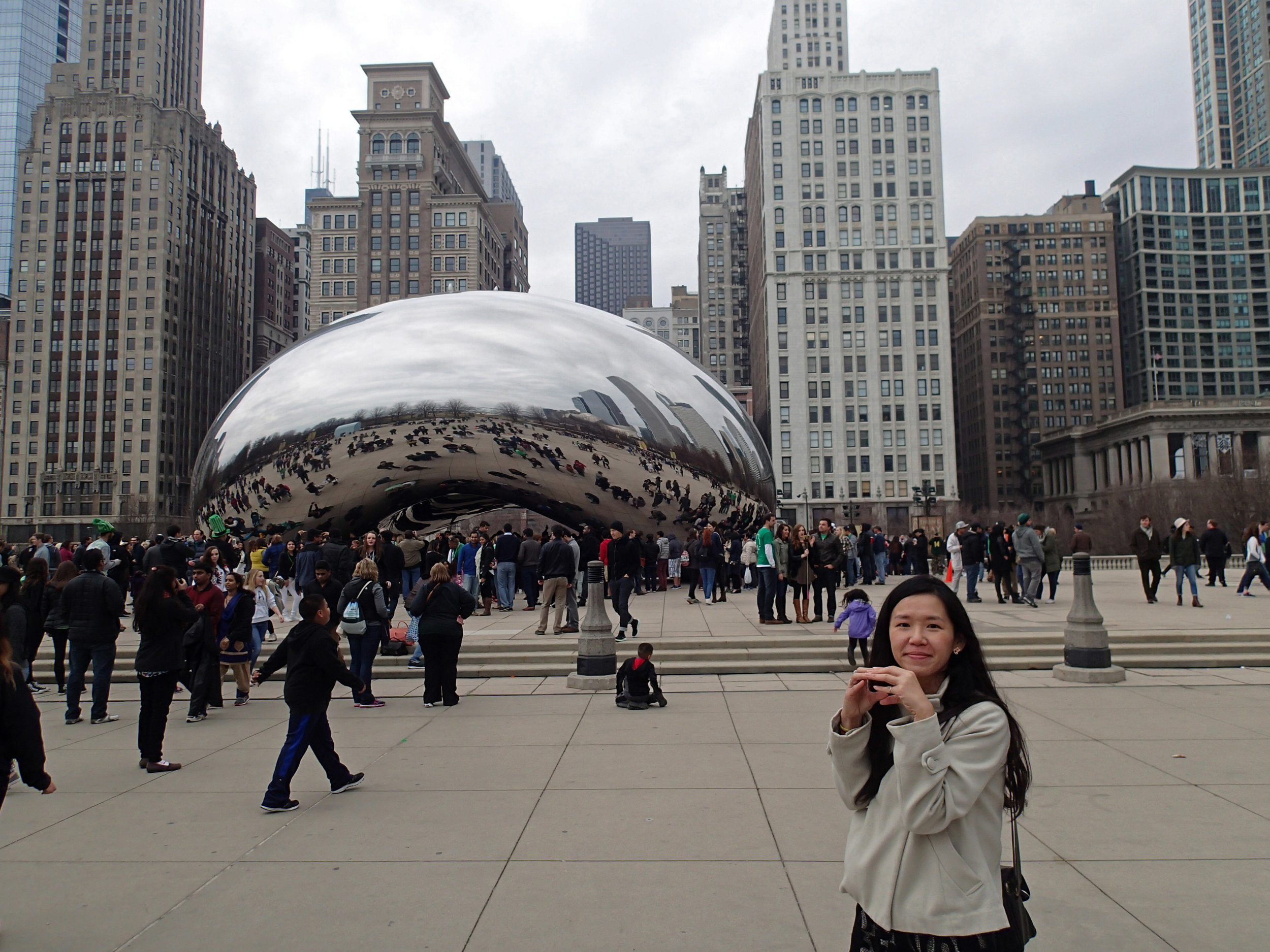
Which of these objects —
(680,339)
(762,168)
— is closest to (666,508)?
(762,168)

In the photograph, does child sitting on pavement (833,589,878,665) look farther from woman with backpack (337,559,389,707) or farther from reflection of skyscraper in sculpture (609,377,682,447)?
reflection of skyscraper in sculpture (609,377,682,447)

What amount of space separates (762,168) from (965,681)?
9550 cm

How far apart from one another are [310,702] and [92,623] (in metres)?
3.30

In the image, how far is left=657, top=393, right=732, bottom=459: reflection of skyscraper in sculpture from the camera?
1525cm

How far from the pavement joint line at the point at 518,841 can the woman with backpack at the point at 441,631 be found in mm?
1516

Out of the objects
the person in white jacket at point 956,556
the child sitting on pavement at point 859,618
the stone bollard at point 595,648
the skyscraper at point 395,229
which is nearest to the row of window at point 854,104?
the skyscraper at point 395,229

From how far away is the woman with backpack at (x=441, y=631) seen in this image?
26.5 feet

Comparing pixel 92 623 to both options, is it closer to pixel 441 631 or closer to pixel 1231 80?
pixel 441 631

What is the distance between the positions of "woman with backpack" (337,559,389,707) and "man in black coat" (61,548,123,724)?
1.82 metres

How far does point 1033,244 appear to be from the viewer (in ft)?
397

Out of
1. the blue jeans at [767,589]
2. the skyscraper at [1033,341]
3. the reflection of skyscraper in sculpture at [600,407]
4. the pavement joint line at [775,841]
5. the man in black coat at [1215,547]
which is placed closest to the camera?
the pavement joint line at [775,841]

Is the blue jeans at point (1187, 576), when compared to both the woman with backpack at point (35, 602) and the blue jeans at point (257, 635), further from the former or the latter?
the woman with backpack at point (35, 602)

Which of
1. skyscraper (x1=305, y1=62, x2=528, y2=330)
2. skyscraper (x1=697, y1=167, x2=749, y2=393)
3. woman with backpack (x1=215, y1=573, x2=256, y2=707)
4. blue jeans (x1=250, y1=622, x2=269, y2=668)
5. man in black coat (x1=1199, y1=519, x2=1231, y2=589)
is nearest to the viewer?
woman with backpack (x1=215, y1=573, x2=256, y2=707)

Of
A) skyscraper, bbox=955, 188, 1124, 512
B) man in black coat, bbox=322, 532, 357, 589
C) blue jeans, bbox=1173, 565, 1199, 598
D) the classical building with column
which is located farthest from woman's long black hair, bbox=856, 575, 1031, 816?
skyscraper, bbox=955, 188, 1124, 512
